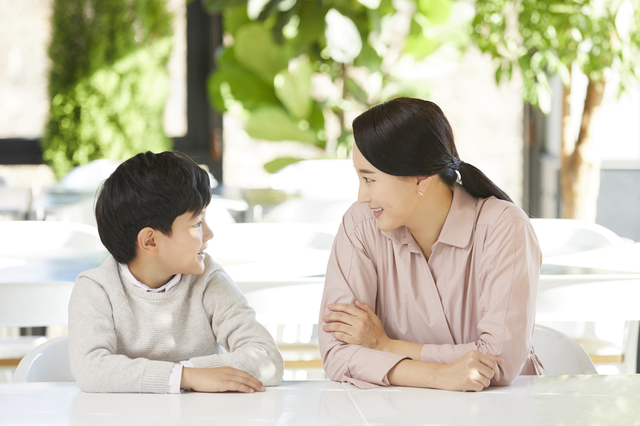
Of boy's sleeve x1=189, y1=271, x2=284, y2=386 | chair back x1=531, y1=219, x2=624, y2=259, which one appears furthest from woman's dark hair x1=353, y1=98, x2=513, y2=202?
chair back x1=531, y1=219, x2=624, y2=259

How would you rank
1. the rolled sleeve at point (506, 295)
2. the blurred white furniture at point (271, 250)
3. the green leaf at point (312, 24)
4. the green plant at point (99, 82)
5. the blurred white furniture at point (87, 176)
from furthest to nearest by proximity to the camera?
the green plant at point (99, 82), the green leaf at point (312, 24), the blurred white furniture at point (87, 176), the blurred white furniture at point (271, 250), the rolled sleeve at point (506, 295)

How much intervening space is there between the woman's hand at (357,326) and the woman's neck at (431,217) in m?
0.17

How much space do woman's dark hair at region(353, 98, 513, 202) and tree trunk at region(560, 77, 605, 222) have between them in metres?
2.27

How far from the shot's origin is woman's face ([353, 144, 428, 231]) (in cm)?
123

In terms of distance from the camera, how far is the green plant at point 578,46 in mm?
2732

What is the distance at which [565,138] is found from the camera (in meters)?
3.44

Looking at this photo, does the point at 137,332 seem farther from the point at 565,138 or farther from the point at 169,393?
the point at 565,138

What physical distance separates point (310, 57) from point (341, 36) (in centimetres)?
42

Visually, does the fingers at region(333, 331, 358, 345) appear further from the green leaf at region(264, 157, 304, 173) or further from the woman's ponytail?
the green leaf at region(264, 157, 304, 173)

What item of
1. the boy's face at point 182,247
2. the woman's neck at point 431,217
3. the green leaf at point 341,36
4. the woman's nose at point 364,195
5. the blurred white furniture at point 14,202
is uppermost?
the green leaf at point 341,36

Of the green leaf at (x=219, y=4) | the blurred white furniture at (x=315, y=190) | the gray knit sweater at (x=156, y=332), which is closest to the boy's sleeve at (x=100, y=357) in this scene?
the gray knit sweater at (x=156, y=332)

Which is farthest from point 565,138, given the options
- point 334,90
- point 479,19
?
point 334,90

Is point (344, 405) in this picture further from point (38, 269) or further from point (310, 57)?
point (310, 57)

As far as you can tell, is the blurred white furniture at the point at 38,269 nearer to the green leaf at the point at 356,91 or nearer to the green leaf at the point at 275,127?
the green leaf at the point at 275,127
